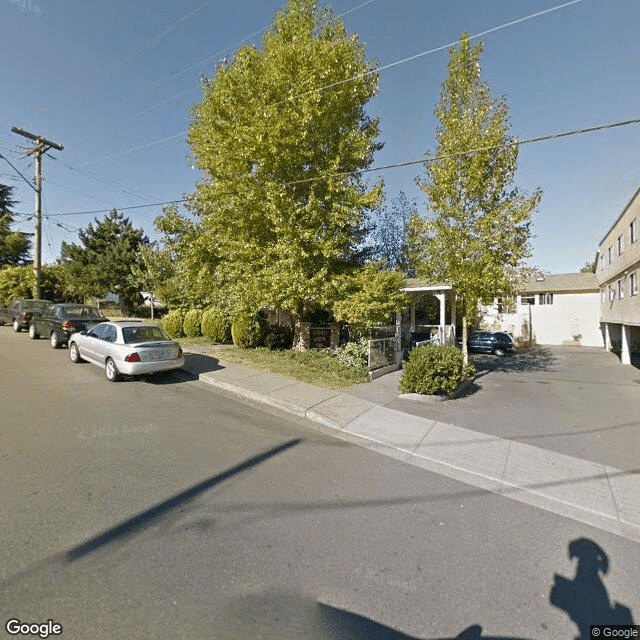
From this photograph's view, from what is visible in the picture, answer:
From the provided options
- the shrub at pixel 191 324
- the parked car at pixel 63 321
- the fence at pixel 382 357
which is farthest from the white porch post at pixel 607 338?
the parked car at pixel 63 321

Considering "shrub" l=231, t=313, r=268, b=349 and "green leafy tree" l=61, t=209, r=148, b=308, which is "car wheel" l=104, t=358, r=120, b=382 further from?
→ "green leafy tree" l=61, t=209, r=148, b=308

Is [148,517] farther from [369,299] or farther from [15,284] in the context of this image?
[15,284]

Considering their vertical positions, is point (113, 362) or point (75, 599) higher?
point (113, 362)

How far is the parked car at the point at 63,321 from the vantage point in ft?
39.2

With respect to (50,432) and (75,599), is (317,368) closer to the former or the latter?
(50,432)

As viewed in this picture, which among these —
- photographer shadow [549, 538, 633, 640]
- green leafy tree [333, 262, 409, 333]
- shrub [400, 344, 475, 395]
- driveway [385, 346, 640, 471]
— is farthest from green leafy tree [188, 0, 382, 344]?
photographer shadow [549, 538, 633, 640]

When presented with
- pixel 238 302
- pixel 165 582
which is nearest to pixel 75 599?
pixel 165 582

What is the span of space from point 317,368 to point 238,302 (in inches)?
141

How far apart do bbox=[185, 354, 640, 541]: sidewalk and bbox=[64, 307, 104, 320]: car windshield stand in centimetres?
878

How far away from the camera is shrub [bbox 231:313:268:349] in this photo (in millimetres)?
13266

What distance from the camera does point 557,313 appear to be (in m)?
25.5

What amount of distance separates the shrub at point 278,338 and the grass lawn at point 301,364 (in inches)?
26.5

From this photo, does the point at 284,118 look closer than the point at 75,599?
No

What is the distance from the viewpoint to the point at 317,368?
9750 mm
